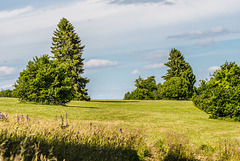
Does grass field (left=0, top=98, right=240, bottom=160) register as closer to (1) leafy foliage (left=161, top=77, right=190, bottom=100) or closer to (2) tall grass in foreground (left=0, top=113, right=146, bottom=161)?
(2) tall grass in foreground (left=0, top=113, right=146, bottom=161)

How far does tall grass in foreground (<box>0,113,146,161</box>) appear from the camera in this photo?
607cm

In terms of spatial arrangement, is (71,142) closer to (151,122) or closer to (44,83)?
(151,122)

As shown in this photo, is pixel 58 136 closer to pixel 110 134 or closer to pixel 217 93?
pixel 110 134

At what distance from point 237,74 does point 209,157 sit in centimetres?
1626

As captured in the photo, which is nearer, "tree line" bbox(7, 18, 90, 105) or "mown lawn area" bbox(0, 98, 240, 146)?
"mown lawn area" bbox(0, 98, 240, 146)

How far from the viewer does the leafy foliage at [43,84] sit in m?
28.8

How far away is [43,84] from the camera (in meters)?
29.0

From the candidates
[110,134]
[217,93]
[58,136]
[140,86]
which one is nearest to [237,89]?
[217,93]

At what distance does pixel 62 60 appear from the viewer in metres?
57.4

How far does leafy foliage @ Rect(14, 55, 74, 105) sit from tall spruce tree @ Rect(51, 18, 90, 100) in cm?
2457

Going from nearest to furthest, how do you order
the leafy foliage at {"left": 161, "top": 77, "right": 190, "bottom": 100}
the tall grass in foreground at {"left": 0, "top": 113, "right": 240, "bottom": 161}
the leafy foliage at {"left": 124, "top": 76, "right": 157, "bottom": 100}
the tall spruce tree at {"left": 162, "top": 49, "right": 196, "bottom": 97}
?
the tall grass in foreground at {"left": 0, "top": 113, "right": 240, "bottom": 161}
the leafy foliage at {"left": 161, "top": 77, "right": 190, "bottom": 100}
the tall spruce tree at {"left": 162, "top": 49, "right": 196, "bottom": 97}
the leafy foliage at {"left": 124, "top": 76, "right": 157, "bottom": 100}

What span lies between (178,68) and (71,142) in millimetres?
78122

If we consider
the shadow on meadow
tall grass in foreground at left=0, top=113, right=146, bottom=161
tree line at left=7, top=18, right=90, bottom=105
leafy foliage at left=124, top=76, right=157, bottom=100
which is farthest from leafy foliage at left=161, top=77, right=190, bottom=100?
the shadow on meadow

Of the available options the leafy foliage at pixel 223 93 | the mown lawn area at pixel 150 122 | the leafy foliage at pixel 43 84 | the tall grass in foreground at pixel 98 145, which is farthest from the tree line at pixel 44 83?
the tall grass in foreground at pixel 98 145
